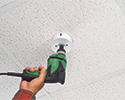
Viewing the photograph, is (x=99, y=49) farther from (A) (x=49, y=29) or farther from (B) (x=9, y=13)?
(B) (x=9, y=13)

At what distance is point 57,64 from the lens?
2.11 ft

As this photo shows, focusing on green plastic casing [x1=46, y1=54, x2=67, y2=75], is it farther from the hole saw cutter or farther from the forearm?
the forearm

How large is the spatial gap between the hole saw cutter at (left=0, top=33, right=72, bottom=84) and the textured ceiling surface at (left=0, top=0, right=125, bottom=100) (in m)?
0.04

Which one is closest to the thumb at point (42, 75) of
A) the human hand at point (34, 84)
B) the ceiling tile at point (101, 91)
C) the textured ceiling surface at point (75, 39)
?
the human hand at point (34, 84)


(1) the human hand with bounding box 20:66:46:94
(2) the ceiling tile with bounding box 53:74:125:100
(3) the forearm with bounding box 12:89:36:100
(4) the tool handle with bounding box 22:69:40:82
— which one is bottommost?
(3) the forearm with bounding box 12:89:36:100

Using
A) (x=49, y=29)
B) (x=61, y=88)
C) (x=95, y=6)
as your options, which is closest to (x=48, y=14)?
(x=49, y=29)

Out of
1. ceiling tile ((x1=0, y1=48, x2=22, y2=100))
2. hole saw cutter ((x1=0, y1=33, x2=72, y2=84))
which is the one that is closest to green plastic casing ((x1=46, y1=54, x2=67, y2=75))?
hole saw cutter ((x1=0, y1=33, x2=72, y2=84))

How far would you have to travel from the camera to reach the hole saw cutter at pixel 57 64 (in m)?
0.62

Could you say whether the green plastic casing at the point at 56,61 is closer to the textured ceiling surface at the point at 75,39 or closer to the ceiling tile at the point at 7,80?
the textured ceiling surface at the point at 75,39

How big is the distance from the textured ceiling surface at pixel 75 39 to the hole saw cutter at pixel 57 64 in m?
0.04

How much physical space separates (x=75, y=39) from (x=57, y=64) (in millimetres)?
155

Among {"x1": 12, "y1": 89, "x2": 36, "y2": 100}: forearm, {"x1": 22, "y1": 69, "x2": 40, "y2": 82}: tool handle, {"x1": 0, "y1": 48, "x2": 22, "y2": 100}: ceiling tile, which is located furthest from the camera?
{"x1": 0, "y1": 48, "x2": 22, "y2": 100}: ceiling tile

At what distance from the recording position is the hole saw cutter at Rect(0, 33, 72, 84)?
2.04 feet

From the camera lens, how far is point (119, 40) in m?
0.74
